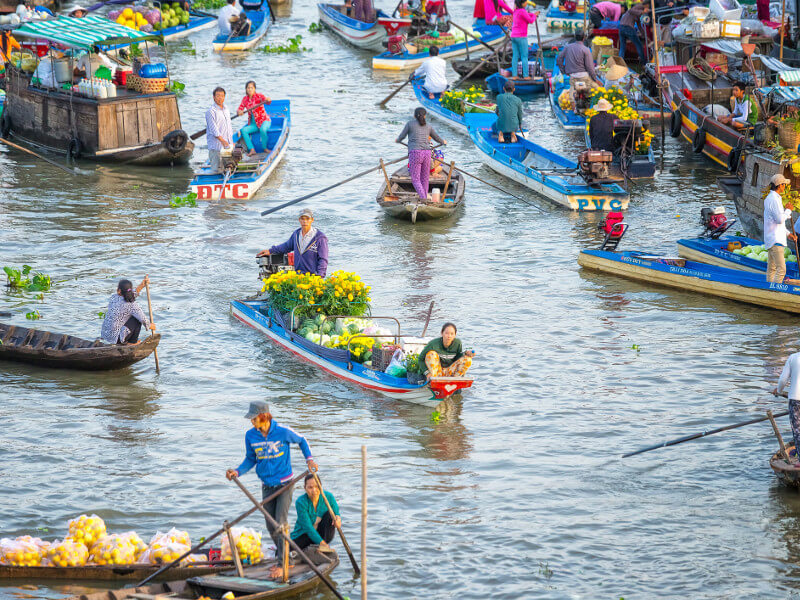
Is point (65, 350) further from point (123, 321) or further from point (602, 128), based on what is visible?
point (602, 128)

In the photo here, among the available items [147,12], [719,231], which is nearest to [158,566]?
[719,231]

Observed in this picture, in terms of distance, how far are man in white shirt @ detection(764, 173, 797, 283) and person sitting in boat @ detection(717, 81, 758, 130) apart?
718cm

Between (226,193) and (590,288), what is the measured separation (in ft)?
29.0

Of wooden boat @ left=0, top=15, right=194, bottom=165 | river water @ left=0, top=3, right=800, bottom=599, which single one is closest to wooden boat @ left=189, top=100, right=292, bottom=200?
river water @ left=0, top=3, right=800, bottom=599

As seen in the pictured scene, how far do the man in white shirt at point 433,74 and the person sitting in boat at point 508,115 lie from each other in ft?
16.6

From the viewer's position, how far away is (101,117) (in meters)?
25.6

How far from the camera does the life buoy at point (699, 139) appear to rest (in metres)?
26.1

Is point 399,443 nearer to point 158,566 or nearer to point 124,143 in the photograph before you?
point 158,566

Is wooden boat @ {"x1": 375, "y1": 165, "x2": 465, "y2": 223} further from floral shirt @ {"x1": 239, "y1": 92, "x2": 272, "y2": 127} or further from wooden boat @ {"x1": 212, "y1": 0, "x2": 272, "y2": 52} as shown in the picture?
wooden boat @ {"x1": 212, "y1": 0, "x2": 272, "y2": 52}

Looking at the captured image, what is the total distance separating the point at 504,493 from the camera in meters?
12.5

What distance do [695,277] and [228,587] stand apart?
1121 cm

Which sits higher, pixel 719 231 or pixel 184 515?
pixel 719 231

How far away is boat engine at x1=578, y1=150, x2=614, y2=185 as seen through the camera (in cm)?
2266

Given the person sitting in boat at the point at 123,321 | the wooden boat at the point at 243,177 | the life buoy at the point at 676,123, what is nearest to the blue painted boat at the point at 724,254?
the life buoy at the point at 676,123
